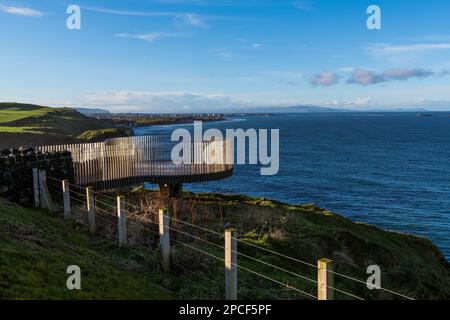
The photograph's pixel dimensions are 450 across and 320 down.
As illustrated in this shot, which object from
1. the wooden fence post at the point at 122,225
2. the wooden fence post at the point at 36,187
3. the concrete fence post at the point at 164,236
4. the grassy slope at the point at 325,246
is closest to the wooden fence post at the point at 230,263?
the concrete fence post at the point at 164,236

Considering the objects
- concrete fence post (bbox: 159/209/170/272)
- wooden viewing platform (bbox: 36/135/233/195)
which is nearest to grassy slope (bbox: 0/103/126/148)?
wooden viewing platform (bbox: 36/135/233/195)

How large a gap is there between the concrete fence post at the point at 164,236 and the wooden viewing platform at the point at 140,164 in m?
9.19

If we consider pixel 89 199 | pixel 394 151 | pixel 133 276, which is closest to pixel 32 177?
pixel 89 199

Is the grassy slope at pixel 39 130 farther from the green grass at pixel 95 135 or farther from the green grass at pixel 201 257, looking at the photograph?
the green grass at pixel 201 257

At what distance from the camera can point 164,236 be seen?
11.2m

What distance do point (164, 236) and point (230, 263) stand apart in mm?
2499

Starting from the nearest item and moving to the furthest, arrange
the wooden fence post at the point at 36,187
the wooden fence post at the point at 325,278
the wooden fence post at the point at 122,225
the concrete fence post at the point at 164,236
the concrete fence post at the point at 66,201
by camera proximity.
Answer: the wooden fence post at the point at 325,278
the concrete fence post at the point at 164,236
the wooden fence post at the point at 122,225
the concrete fence post at the point at 66,201
the wooden fence post at the point at 36,187

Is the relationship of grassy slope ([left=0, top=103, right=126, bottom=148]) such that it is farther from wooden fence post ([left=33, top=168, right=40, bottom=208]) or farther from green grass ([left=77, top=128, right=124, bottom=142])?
wooden fence post ([left=33, top=168, right=40, bottom=208])

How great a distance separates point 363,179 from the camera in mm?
66375

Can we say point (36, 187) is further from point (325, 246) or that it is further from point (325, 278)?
point (325, 278)

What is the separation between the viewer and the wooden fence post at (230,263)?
30.1ft
